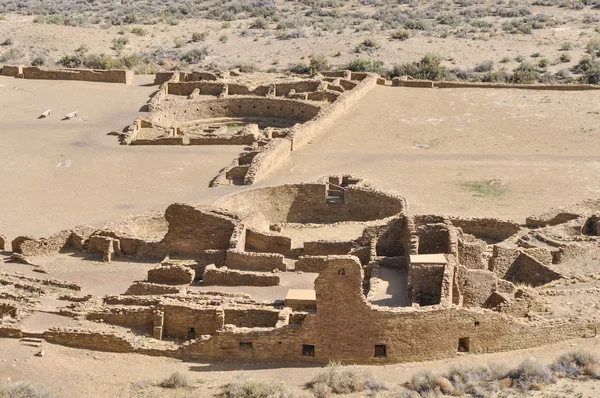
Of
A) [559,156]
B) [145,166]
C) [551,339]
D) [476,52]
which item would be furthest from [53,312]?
[476,52]

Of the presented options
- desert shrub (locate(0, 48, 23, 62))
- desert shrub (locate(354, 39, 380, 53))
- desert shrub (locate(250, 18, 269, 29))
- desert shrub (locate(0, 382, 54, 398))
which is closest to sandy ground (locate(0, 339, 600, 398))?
desert shrub (locate(0, 382, 54, 398))

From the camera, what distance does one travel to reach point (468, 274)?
27938 millimetres

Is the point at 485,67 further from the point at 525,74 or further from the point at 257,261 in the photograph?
the point at 257,261

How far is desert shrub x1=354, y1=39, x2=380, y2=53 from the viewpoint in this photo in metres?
72.7

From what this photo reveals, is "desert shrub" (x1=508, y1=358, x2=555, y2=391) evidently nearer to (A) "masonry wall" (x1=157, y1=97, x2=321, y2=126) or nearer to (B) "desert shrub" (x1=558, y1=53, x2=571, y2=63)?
(A) "masonry wall" (x1=157, y1=97, x2=321, y2=126)

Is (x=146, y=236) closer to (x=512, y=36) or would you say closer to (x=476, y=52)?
(x=476, y=52)

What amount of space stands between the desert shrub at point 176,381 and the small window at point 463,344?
6.34 metres

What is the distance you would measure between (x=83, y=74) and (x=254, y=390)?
141 feet

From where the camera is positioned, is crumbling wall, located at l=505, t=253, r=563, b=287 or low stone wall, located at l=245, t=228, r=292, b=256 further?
low stone wall, located at l=245, t=228, r=292, b=256

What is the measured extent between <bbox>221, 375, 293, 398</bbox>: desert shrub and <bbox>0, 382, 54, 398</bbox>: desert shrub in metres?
3.73

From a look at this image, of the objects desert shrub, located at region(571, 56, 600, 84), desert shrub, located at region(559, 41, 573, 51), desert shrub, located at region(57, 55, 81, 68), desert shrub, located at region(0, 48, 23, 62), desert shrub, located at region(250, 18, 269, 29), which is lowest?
desert shrub, located at region(0, 48, 23, 62)

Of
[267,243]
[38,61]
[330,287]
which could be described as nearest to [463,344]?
[330,287]

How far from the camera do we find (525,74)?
64.2 meters

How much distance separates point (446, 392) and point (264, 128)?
3160 cm
